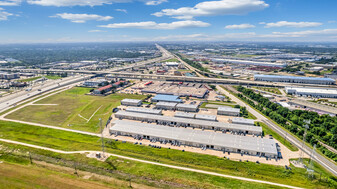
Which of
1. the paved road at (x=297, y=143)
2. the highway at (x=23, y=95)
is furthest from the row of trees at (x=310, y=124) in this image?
the highway at (x=23, y=95)

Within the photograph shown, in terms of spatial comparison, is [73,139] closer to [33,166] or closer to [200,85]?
[33,166]

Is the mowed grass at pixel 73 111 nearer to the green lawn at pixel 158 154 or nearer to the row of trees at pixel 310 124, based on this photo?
the green lawn at pixel 158 154

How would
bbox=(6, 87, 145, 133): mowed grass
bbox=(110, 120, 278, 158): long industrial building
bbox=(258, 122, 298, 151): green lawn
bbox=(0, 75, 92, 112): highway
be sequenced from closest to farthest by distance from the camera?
bbox=(110, 120, 278, 158): long industrial building
bbox=(258, 122, 298, 151): green lawn
bbox=(6, 87, 145, 133): mowed grass
bbox=(0, 75, 92, 112): highway

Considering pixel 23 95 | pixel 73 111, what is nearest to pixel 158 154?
pixel 73 111

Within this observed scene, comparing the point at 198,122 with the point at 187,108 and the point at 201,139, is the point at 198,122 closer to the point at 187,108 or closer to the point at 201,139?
the point at 201,139

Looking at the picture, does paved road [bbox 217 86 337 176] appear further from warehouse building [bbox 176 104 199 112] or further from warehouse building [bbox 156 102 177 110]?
warehouse building [bbox 156 102 177 110]

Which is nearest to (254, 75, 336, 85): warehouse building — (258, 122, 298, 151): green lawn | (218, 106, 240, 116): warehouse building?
(218, 106, 240, 116): warehouse building
